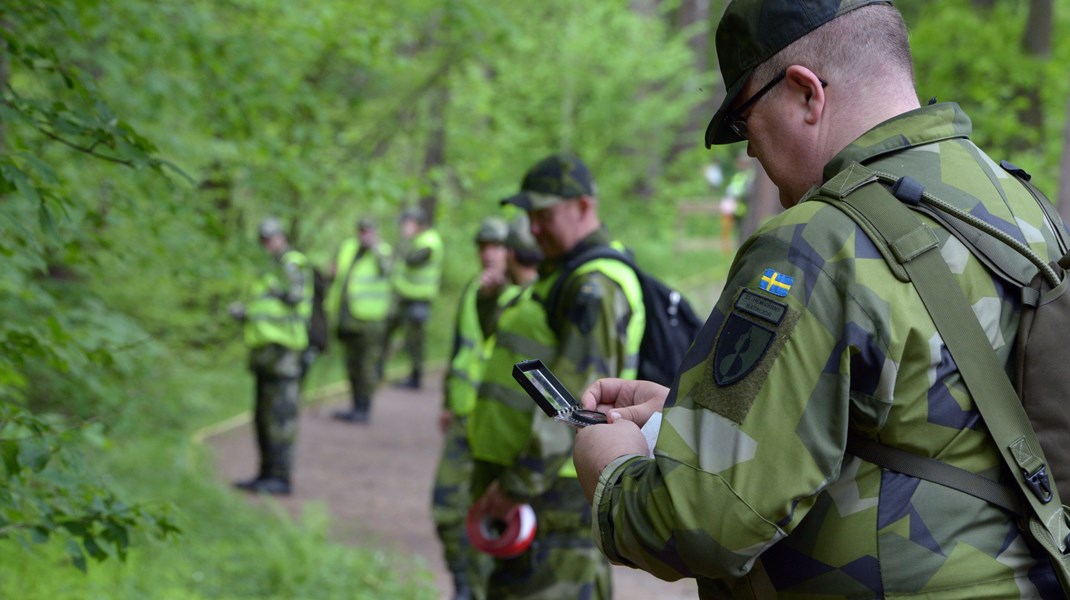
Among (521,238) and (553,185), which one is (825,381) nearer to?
(553,185)

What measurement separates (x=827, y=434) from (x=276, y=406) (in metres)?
9.41

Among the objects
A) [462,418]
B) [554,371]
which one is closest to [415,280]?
[462,418]

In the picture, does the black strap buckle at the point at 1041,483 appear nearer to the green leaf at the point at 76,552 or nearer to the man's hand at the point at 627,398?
the man's hand at the point at 627,398

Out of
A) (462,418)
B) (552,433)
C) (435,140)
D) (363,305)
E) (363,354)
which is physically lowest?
(363,354)

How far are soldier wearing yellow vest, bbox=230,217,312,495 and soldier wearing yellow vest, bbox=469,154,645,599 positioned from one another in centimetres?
572

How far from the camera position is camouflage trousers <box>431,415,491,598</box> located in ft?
23.8

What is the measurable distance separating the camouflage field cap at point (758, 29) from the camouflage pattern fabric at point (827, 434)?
251 millimetres

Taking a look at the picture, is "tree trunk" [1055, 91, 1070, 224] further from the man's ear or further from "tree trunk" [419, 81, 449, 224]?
"tree trunk" [419, 81, 449, 224]

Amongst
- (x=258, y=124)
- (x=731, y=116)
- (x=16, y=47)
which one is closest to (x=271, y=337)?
(x=258, y=124)

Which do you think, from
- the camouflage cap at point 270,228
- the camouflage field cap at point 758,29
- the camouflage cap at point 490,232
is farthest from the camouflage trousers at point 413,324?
the camouflage field cap at point 758,29

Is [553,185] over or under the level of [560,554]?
over

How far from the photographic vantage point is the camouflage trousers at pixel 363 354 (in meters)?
14.5

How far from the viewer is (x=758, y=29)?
2.18m

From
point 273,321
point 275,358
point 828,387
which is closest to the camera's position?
point 828,387
